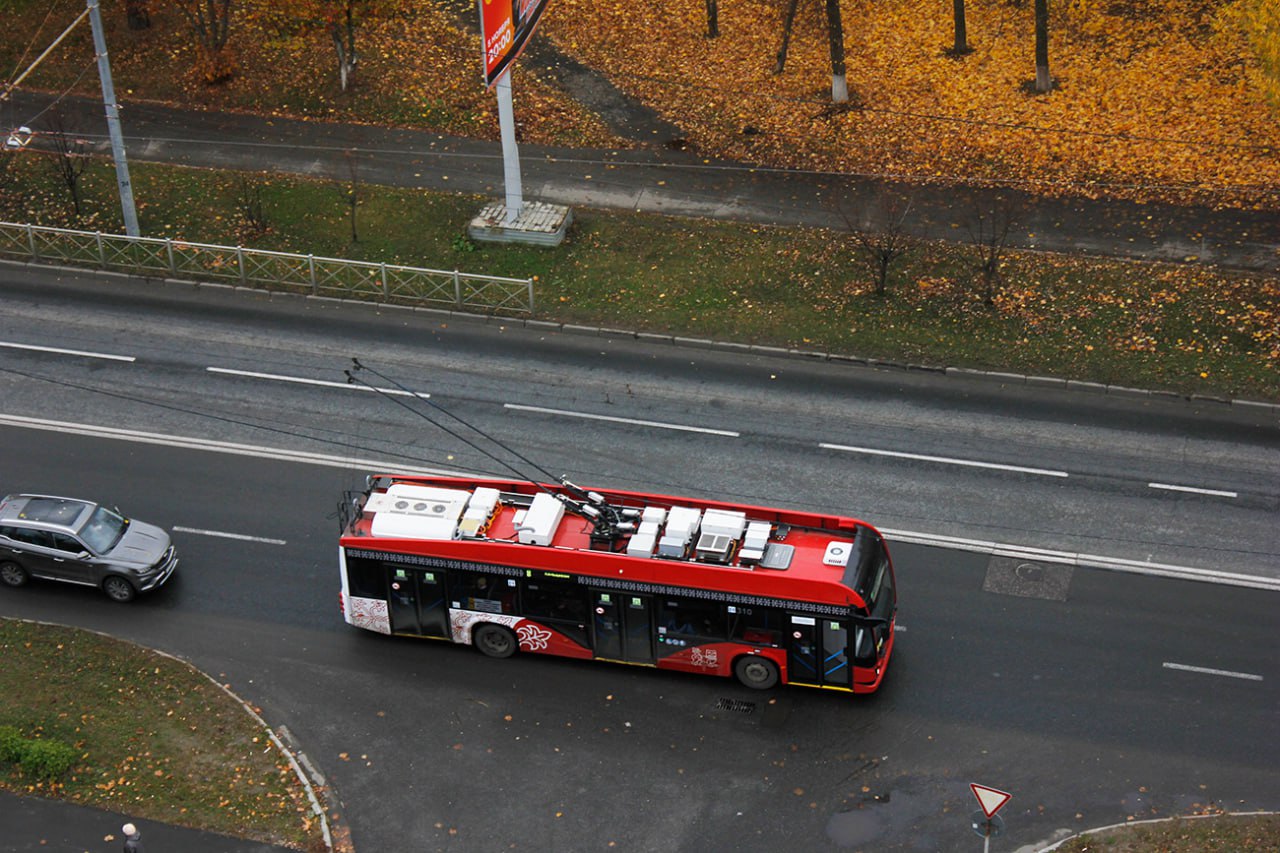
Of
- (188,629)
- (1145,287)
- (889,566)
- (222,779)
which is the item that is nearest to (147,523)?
(188,629)

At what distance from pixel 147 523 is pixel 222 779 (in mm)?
7099

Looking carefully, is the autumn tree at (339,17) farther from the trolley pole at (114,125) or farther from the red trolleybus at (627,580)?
the red trolleybus at (627,580)

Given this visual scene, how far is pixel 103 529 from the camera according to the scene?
78.8 feet

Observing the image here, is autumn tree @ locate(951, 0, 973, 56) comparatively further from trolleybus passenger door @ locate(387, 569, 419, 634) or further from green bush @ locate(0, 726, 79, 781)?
green bush @ locate(0, 726, 79, 781)

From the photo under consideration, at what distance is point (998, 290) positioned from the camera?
33.1 m

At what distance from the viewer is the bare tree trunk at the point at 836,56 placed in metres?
39.8

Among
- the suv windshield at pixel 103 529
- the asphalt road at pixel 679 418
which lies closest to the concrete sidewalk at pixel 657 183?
the asphalt road at pixel 679 418

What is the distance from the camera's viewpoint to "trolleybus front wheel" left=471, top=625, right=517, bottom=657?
22.2m

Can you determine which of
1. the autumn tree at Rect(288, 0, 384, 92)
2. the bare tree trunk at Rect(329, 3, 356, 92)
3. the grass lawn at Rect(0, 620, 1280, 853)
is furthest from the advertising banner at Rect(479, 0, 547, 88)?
the grass lawn at Rect(0, 620, 1280, 853)

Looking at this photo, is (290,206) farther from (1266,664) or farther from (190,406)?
(1266,664)

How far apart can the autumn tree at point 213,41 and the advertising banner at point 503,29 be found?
12.8 metres

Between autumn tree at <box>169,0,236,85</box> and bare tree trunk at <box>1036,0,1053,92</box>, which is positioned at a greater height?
autumn tree at <box>169,0,236,85</box>

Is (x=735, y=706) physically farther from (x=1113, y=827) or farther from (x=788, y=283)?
(x=788, y=283)

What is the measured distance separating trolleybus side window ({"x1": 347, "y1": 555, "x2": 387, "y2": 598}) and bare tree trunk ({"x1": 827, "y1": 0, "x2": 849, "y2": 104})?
969 inches
